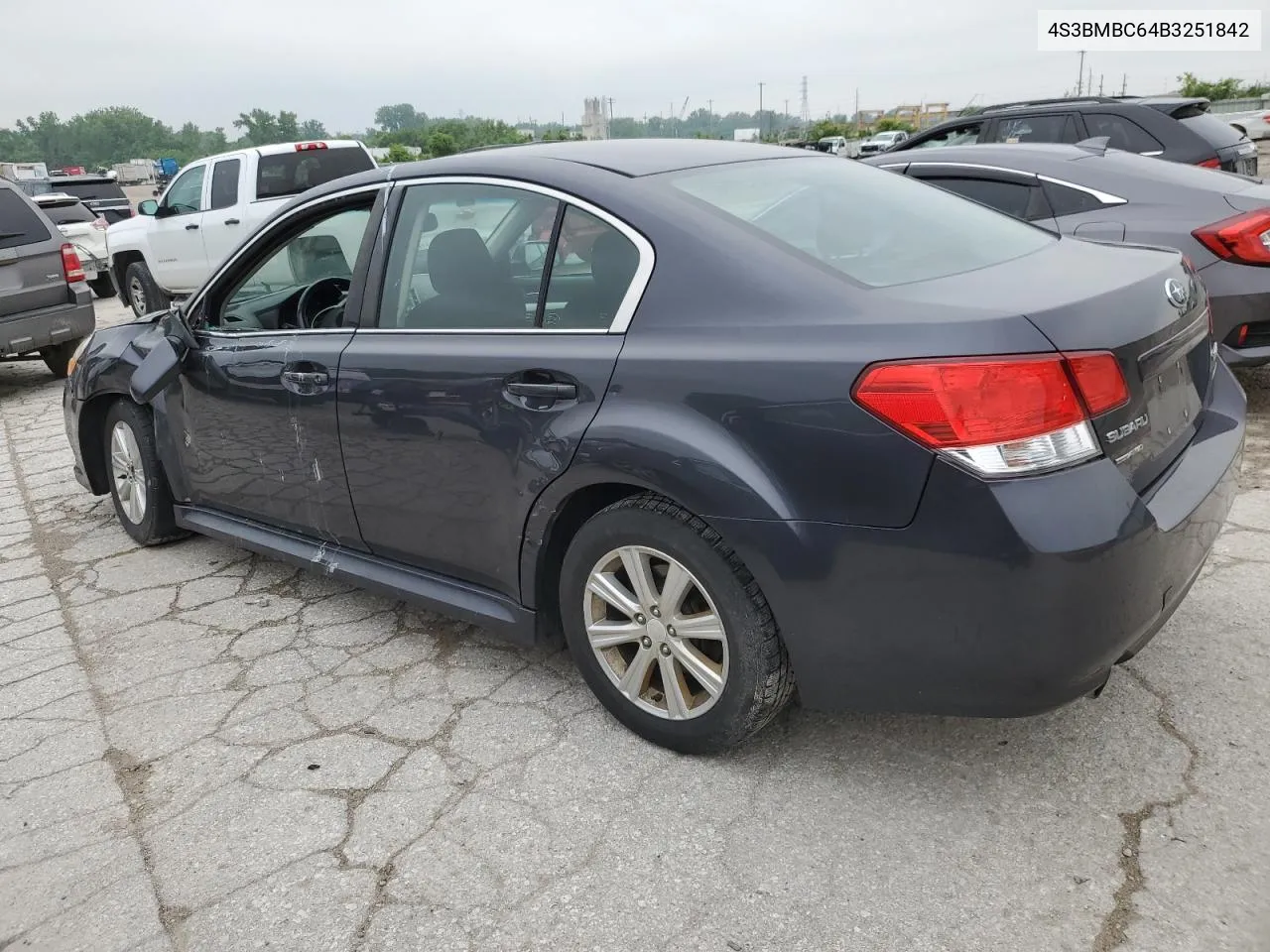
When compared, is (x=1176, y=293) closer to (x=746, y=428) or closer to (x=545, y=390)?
(x=746, y=428)

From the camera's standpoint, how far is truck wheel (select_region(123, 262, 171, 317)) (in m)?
12.6

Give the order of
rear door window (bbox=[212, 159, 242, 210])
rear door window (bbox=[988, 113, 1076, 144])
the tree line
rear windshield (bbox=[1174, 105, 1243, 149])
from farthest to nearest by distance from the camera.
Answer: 1. the tree line
2. rear door window (bbox=[212, 159, 242, 210])
3. rear door window (bbox=[988, 113, 1076, 144])
4. rear windshield (bbox=[1174, 105, 1243, 149])

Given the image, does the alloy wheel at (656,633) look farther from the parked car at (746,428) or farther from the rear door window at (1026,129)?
the rear door window at (1026,129)

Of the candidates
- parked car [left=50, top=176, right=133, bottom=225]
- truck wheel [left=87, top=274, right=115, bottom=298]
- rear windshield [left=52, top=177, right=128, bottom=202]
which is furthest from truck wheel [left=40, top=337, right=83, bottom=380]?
rear windshield [left=52, top=177, right=128, bottom=202]

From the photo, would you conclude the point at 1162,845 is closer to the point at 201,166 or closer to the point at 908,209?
the point at 908,209

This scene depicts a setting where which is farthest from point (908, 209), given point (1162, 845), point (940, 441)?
point (1162, 845)

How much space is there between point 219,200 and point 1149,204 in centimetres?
955

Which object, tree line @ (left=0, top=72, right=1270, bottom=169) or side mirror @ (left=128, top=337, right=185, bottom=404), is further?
tree line @ (left=0, top=72, right=1270, bottom=169)

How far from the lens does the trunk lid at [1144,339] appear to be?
86.8 inches

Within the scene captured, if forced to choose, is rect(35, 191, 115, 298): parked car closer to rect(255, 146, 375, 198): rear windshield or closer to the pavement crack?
rect(255, 146, 375, 198): rear windshield

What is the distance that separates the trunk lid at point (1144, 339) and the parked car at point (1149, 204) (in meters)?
2.32

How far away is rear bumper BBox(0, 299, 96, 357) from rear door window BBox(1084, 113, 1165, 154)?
8.50 metres

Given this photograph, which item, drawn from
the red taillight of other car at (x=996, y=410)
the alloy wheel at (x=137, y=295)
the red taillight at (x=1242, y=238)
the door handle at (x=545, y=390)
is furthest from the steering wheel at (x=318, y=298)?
the alloy wheel at (x=137, y=295)

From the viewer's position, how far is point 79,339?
952cm
